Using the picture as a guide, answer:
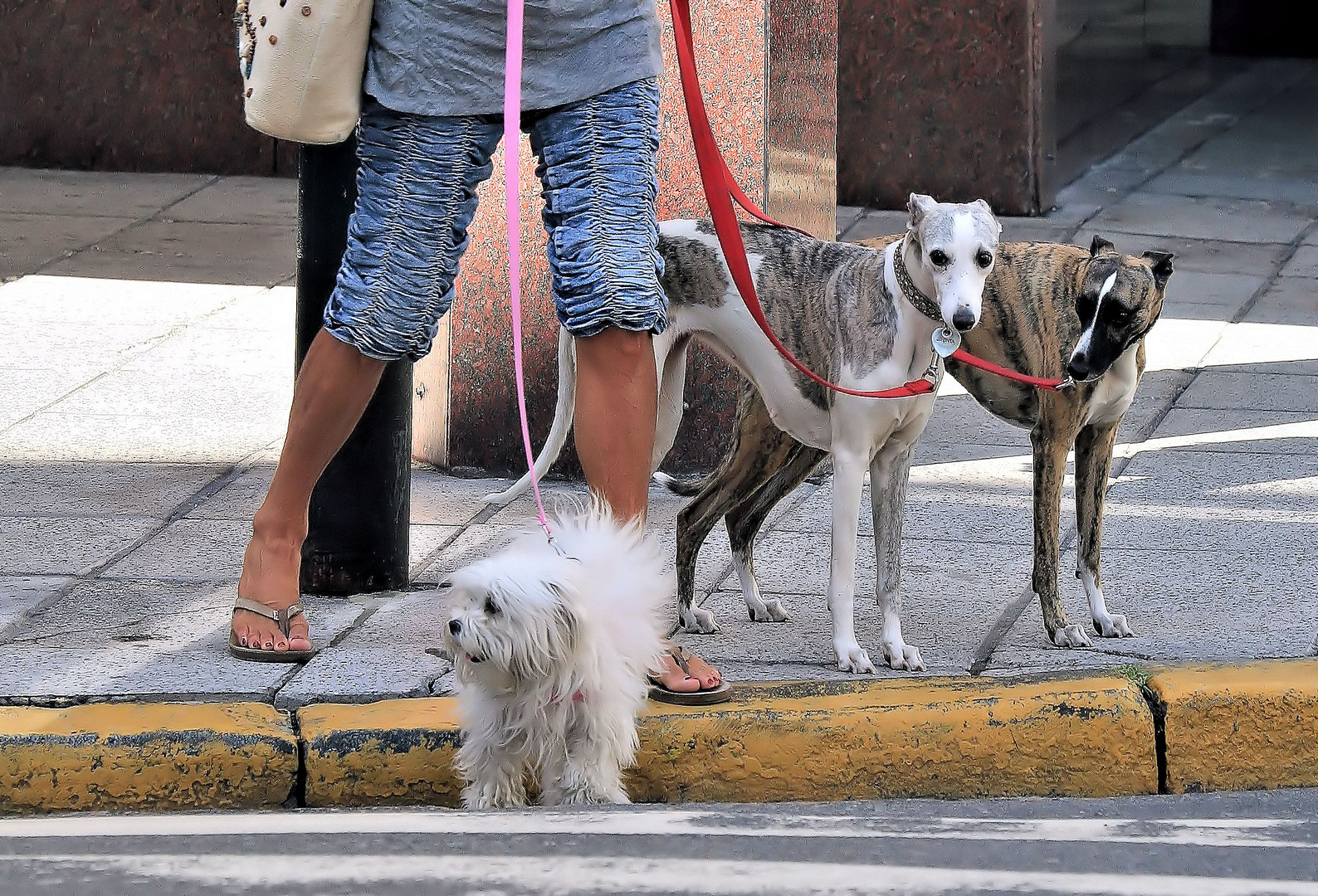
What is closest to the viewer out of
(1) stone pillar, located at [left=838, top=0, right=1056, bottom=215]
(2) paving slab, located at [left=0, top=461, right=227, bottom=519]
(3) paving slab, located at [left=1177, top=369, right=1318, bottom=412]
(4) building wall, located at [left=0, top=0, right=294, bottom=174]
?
(2) paving slab, located at [left=0, top=461, right=227, bottom=519]

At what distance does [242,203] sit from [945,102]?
4.07m

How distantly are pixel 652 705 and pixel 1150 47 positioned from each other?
12.3m

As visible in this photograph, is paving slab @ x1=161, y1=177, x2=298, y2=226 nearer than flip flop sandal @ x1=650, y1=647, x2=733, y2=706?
No

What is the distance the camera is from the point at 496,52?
410 cm

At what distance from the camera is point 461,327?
6.43 meters

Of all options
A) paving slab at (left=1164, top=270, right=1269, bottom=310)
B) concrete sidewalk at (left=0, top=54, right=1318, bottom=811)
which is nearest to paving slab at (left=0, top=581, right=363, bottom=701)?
concrete sidewalk at (left=0, top=54, right=1318, bottom=811)

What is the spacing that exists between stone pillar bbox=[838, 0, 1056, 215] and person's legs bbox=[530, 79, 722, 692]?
6963 millimetres

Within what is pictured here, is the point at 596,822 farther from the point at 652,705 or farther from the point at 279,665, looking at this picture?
the point at 279,665

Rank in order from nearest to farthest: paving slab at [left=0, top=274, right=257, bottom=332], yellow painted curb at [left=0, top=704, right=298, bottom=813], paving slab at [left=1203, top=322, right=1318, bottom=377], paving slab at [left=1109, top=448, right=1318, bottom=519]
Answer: yellow painted curb at [left=0, top=704, right=298, bottom=813]
paving slab at [left=1109, top=448, right=1318, bottom=519]
paving slab at [left=1203, top=322, right=1318, bottom=377]
paving slab at [left=0, top=274, right=257, bottom=332]

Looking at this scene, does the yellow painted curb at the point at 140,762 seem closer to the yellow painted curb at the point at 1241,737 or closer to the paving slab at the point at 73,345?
the yellow painted curb at the point at 1241,737

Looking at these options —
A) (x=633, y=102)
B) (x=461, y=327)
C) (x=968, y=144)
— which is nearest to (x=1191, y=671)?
(x=633, y=102)

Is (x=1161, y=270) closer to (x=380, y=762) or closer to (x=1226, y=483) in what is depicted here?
(x=1226, y=483)

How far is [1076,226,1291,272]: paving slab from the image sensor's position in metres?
9.57

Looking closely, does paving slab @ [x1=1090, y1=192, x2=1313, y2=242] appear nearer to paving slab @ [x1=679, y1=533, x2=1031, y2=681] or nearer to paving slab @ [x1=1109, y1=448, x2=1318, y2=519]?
paving slab @ [x1=1109, y1=448, x2=1318, y2=519]
